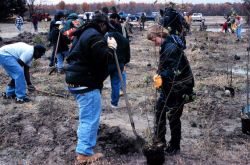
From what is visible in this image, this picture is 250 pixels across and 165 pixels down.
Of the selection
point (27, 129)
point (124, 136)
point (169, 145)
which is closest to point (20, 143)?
point (27, 129)

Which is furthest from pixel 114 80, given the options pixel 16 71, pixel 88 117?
pixel 88 117

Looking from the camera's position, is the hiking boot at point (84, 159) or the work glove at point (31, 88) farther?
the work glove at point (31, 88)

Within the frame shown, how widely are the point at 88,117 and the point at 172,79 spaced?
1.16 m

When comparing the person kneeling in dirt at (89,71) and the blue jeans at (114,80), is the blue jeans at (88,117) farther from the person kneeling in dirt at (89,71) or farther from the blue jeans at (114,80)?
the blue jeans at (114,80)

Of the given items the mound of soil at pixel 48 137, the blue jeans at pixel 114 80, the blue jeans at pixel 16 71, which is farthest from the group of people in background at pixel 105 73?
the blue jeans at pixel 16 71

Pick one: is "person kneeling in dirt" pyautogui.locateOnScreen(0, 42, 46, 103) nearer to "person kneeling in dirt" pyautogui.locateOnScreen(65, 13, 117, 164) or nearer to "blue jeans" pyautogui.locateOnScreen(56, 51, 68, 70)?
"blue jeans" pyautogui.locateOnScreen(56, 51, 68, 70)

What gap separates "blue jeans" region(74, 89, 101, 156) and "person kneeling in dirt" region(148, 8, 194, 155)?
79cm

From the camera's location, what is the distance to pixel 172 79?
5289mm

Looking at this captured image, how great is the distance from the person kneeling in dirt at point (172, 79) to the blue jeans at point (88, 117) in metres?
0.79

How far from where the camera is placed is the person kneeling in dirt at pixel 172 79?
521cm

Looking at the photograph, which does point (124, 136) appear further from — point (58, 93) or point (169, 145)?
point (58, 93)

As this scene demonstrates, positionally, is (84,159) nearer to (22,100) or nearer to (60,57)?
(22,100)

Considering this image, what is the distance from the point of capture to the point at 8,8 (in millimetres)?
42781

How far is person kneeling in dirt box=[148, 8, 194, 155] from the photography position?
17.1 ft
